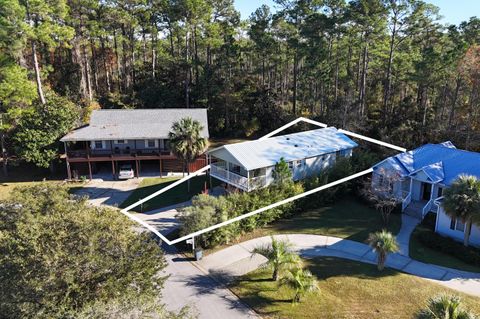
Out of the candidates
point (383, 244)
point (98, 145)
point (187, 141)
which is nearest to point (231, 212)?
point (187, 141)

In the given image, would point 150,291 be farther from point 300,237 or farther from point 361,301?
point 300,237

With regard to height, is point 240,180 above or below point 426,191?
above

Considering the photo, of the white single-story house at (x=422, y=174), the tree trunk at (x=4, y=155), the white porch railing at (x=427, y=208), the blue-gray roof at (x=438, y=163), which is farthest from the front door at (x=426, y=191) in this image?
the tree trunk at (x=4, y=155)

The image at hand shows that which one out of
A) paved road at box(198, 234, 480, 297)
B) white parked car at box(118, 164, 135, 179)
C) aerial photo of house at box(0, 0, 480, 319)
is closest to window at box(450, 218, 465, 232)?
aerial photo of house at box(0, 0, 480, 319)

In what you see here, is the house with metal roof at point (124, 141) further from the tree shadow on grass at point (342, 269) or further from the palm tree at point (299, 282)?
the palm tree at point (299, 282)

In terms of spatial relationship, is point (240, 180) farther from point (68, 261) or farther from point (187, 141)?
point (68, 261)

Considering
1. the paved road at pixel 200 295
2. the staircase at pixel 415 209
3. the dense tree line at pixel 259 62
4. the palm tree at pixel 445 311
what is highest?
the dense tree line at pixel 259 62

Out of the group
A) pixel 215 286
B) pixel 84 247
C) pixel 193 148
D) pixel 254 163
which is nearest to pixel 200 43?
pixel 193 148
